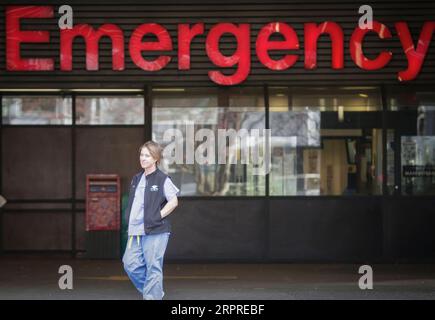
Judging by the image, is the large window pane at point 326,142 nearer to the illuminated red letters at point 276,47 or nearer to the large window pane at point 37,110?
the illuminated red letters at point 276,47

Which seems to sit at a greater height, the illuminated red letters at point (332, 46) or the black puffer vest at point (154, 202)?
the illuminated red letters at point (332, 46)

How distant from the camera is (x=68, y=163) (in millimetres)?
14914

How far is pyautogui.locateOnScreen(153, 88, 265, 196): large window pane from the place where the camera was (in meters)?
14.3

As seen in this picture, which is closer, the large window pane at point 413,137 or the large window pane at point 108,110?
the large window pane at point 413,137

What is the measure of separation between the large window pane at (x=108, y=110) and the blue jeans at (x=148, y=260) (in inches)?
207

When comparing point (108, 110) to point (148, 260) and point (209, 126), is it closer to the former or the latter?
point (209, 126)

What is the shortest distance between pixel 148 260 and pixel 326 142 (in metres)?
5.43

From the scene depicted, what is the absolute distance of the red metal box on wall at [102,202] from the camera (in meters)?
14.4

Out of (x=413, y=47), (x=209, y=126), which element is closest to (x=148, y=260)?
(x=209, y=126)

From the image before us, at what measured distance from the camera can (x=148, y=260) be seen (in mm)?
9844

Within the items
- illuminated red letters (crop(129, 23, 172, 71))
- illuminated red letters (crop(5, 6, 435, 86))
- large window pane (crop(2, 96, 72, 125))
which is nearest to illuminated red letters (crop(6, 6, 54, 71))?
illuminated red letters (crop(5, 6, 435, 86))

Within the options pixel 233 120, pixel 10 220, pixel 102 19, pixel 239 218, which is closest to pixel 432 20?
pixel 233 120

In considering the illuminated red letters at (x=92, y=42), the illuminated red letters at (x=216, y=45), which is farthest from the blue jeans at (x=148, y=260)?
the illuminated red letters at (x=92, y=42)

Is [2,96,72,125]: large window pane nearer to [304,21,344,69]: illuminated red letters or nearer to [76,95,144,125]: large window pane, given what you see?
[76,95,144,125]: large window pane
